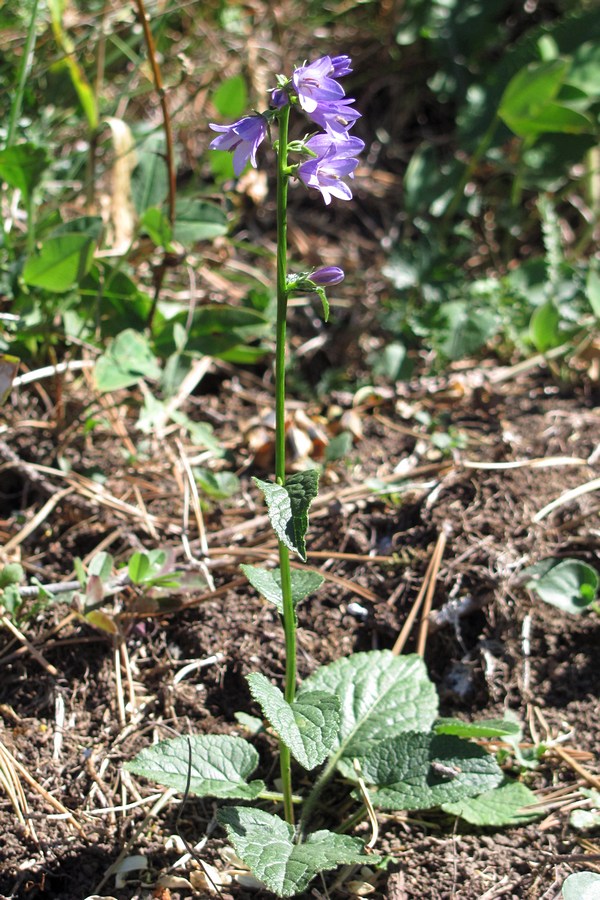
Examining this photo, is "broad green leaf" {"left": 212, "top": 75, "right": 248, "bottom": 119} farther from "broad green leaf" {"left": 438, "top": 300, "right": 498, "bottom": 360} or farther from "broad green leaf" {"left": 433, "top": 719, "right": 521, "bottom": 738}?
"broad green leaf" {"left": 433, "top": 719, "right": 521, "bottom": 738}

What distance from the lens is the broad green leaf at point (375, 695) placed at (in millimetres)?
1873

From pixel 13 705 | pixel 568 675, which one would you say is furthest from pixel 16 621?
pixel 568 675

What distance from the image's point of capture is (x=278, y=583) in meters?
1.65

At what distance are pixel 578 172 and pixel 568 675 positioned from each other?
2.36 meters

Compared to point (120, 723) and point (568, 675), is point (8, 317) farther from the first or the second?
point (568, 675)

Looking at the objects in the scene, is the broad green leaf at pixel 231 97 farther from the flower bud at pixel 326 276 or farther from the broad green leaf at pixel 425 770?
the broad green leaf at pixel 425 770

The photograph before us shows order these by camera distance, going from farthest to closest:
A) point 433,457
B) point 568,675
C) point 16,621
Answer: point 433,457 < point 568,675 < point 16,621

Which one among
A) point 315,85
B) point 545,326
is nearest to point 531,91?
point 545,326

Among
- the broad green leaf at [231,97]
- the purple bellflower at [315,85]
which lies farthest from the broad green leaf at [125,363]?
the purple bellflower at [315,85]

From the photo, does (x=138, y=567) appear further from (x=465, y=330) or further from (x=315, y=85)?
(x=465, y=330)

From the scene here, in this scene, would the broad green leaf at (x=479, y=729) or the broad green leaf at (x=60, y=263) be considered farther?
the broad green leaf at (x=60, y=263)

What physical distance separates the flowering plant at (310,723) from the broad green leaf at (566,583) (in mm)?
409

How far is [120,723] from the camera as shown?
6.37ft

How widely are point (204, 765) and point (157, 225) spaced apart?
1605mm
